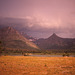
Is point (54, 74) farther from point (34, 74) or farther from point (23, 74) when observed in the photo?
point (23, 74)

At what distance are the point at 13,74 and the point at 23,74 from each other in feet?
6.34

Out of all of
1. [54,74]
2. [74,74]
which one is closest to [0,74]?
[54,74]

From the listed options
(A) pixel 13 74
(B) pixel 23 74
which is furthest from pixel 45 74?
(A) pixel 13 74

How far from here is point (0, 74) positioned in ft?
75.6

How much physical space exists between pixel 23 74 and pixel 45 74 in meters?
4.31

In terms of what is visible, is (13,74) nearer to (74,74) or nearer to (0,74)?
(0,74)

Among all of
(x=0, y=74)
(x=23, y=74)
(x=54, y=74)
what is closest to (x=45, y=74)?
(x=54, y=74)

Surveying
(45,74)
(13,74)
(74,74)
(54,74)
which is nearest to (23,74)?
(13,74)

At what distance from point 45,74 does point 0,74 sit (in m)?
8.71

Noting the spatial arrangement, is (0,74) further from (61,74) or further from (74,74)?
(74,74)

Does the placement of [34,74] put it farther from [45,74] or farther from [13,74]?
[13,74]

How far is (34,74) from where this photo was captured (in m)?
23.3

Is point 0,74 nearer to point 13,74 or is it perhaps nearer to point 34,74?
point 13,74

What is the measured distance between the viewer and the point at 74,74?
2292 cm
